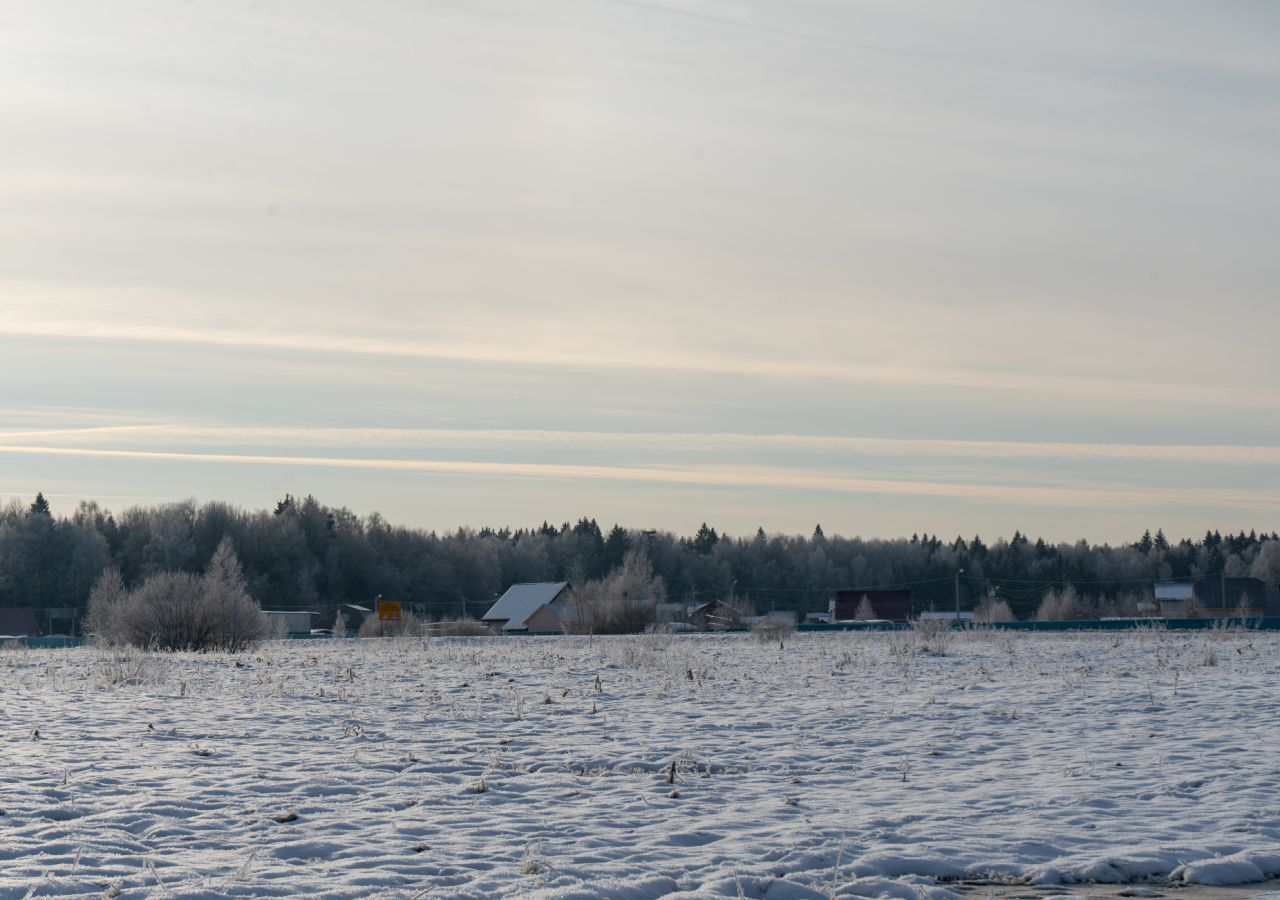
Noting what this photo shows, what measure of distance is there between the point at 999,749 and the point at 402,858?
681cm

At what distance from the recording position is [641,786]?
10.4m

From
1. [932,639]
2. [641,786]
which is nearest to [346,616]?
[932,639]

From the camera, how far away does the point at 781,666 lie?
23688 mm

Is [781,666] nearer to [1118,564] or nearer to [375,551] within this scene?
[375,551]

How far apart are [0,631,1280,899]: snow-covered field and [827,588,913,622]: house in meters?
76.1

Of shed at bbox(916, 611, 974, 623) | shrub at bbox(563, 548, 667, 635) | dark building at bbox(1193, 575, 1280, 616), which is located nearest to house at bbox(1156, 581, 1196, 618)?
dark building at bbox(1193, 575, 1280, 616)

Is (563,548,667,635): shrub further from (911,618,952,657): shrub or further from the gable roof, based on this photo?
the gable roof

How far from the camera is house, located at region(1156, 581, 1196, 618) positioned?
101 metres

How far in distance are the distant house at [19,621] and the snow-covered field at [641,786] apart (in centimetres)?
7669

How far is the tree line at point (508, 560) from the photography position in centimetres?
10294

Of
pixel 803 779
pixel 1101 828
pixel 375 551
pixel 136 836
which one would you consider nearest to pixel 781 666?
pixel 803 779

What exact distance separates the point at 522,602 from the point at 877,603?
2692 centimetres

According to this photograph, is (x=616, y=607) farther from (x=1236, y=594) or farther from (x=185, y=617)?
(x=1236, y=594)

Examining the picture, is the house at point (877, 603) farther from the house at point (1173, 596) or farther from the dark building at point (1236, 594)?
the dark building at point (1236, 594)
